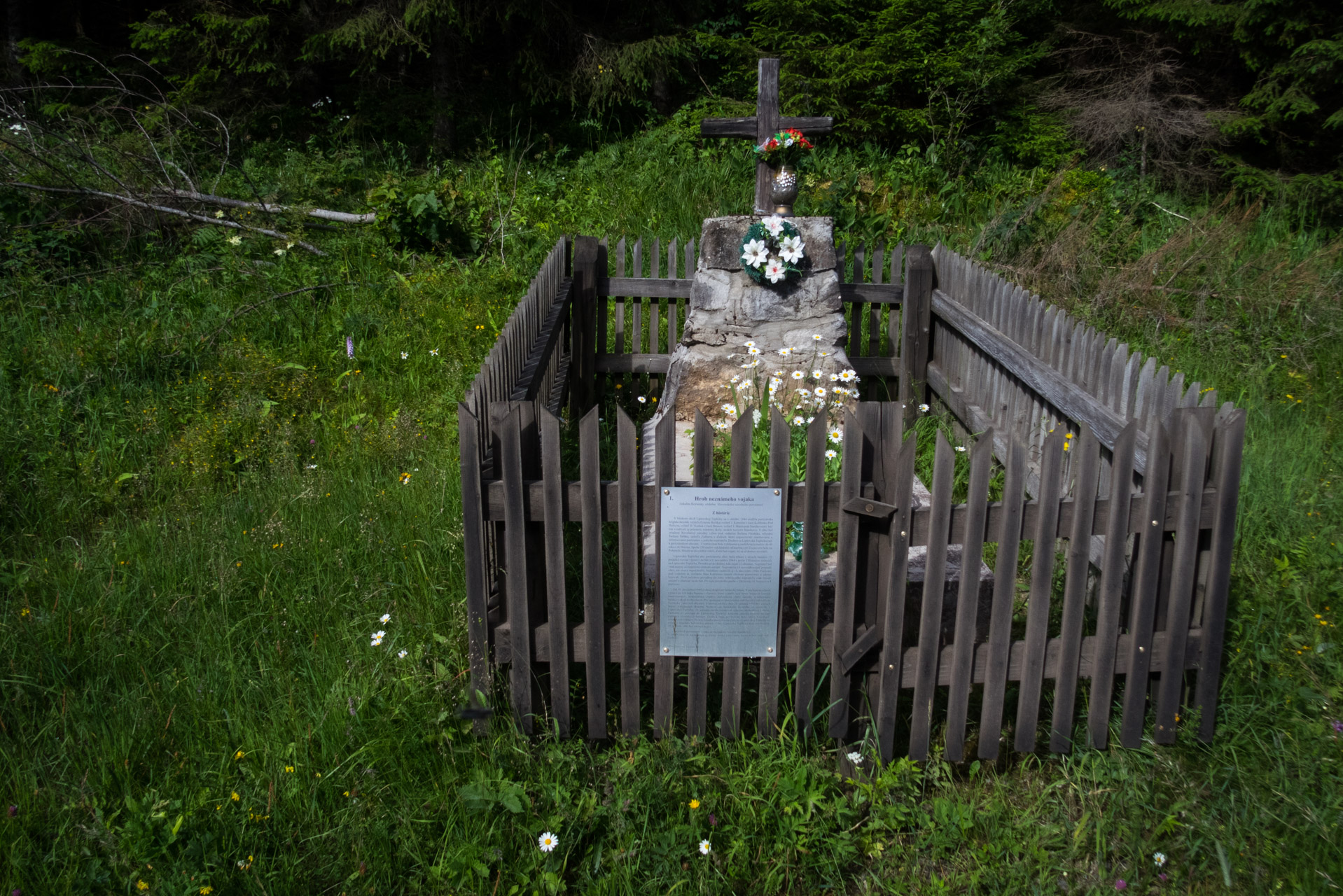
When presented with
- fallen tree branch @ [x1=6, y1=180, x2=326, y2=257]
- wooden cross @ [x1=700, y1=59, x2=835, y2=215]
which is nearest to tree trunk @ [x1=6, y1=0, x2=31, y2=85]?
fallen tree branch @ [x1=6, y1=180, x2=326, y2=257]

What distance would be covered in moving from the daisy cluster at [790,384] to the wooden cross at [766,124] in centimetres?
96

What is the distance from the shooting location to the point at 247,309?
694cm

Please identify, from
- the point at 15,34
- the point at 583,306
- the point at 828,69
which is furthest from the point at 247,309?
the point at 15,34

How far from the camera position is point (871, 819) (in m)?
2.63

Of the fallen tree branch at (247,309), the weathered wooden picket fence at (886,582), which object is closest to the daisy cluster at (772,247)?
the weathered wooden picket fence at (886,582)

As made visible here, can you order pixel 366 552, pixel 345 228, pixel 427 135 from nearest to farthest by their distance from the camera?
pixel 366 552 < pixel 345 228 < pixel 427 135

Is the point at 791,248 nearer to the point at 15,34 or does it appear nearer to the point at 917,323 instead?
the point at 917,323

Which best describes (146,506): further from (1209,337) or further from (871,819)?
(1209,337)

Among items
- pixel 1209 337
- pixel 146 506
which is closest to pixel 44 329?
pixel 146 506

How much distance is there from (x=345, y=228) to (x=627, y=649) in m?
7.06

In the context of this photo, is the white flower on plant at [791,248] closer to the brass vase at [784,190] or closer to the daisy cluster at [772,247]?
the daisy cluster at [772,247]

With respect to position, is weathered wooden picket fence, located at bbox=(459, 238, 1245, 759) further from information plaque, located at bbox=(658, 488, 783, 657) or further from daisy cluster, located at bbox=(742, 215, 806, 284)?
daisy cluster, located at bbox=(742, 215, 806, 284)

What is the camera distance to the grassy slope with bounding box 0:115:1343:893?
243 cm

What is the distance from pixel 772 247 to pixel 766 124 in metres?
0.86
